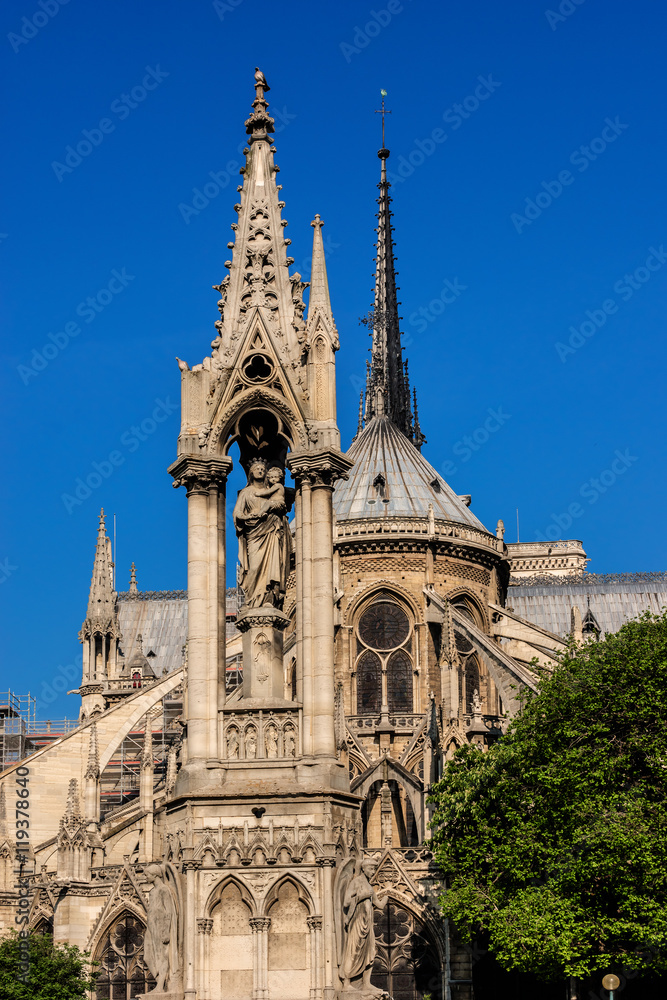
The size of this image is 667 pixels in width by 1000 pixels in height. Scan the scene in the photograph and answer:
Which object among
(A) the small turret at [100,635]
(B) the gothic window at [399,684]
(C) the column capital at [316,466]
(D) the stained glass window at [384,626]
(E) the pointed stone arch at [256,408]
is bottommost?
(C) the column capital at [316,466]

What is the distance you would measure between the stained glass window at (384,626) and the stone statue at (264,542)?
135 ft

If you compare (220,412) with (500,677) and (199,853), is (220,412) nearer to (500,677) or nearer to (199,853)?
(199,853)

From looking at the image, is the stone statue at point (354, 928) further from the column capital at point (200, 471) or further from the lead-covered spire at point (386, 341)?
the lead-covered spire at point (386, 341)

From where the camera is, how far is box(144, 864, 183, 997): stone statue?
46.8 ft

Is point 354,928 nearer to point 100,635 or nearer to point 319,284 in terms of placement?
point 319,284

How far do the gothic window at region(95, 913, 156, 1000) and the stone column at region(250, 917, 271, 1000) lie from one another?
31.7 m

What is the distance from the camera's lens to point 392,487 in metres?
59.6

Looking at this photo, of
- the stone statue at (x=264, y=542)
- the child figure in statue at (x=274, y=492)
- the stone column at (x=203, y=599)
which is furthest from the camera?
the child figure in statue at (x=274, y=492)

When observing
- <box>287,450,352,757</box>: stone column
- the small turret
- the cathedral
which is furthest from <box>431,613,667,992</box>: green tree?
the small turret

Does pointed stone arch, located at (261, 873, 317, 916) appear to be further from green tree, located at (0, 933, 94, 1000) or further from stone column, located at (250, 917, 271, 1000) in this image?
green tree, located at (0, 933, 94, 1000)

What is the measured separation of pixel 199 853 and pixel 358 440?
49.7 metres

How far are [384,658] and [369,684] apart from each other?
3.72 ft

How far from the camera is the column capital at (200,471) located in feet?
51.2

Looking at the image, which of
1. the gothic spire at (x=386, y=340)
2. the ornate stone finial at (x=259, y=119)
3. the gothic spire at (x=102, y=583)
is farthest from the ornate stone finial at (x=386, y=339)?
the ornate stone finial at (x=259, y=119)
